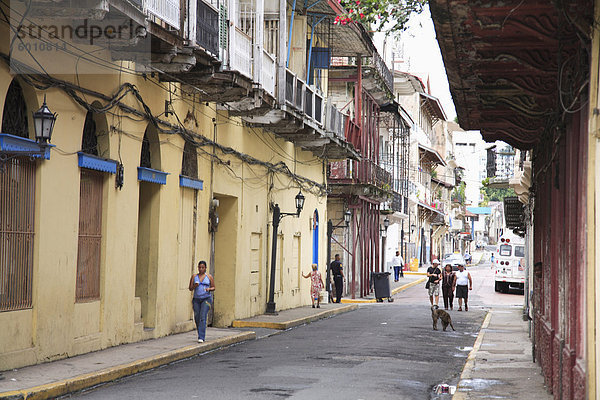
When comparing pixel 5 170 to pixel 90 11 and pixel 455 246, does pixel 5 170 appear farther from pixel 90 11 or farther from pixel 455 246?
pixel 455 246

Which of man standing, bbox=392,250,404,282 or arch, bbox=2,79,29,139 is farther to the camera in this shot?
man standing, bbox=392,250,404,282

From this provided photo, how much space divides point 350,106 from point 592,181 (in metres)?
30.7

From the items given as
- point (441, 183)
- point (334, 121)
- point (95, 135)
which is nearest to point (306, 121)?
point (334, 121)

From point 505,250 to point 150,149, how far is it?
85.5 ft

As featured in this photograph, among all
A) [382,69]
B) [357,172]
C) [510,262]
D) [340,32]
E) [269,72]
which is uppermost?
[382,69]

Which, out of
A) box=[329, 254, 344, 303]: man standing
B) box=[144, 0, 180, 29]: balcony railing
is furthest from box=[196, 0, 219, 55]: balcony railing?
box=[329, 254, 344, 303]: man standing

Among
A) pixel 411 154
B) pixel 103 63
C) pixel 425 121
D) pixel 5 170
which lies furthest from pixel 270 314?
pixel 425 121

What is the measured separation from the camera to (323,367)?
13.3 m

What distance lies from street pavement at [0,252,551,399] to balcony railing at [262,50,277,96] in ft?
17.6

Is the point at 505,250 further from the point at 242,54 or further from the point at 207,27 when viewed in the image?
the point at 207,27

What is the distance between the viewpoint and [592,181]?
22.1 ft

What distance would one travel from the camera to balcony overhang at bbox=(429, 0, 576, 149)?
7.26 meters

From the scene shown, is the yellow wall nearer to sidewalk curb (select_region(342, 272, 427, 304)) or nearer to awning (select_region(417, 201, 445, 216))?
sidewalk curb (select_region(342, 272, 427, 304))

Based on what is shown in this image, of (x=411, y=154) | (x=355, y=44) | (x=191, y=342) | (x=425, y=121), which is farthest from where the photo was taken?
(x=425, y=121)
